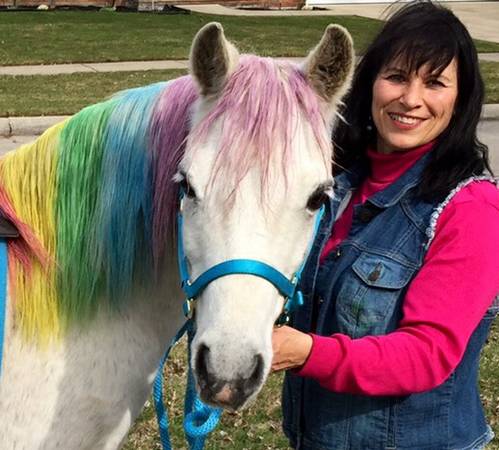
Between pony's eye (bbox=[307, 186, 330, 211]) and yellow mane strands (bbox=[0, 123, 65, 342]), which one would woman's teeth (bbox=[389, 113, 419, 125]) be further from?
yellow mane strands (bbox=[0, 123, 65, 342])

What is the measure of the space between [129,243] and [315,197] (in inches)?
22.3

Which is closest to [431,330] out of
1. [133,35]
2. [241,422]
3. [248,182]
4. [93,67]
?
[248,182]

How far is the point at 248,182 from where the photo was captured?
1802 millimetres

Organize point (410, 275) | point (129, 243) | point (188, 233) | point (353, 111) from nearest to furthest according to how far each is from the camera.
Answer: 1. point (188, 233)
2. point (410, 275)
3. point (129, 243)
4. point (353, 111)

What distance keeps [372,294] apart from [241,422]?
2.03 metres

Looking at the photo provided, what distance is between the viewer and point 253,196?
1791 mm

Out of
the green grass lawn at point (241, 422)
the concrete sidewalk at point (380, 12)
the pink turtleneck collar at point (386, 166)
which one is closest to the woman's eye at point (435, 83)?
the pink turtleneck collar at point (386, 166)

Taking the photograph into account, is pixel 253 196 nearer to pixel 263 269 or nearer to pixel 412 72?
pixel 263 269

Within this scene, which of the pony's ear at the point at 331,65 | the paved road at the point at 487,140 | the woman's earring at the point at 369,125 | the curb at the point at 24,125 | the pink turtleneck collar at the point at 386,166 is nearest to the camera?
the pony's ear at the point at 331,65

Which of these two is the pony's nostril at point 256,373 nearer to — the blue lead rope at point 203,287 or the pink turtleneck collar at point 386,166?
the blue lead rope at point 203,287

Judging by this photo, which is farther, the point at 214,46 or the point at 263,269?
the point at 214,46

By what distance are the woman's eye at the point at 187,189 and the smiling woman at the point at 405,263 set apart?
0.38m

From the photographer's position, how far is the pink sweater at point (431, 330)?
189cm

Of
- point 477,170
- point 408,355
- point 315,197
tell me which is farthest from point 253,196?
point 477,170
